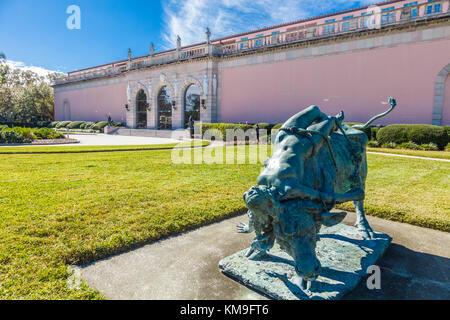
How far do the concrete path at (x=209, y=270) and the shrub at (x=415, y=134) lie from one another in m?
13.4

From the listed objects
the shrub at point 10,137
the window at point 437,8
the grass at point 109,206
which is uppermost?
the window at point 437,8

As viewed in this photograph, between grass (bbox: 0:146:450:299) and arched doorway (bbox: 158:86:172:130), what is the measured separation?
23113 millimetres

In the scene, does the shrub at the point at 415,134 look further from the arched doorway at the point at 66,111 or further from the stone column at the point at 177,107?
the arched doorway at the point at 66,111

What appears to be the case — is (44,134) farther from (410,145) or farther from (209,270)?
(410,145)

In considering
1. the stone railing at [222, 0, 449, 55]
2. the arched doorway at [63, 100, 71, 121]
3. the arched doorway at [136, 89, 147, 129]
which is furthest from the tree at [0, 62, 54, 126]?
the stone railing at [222, 0, 449, 55]

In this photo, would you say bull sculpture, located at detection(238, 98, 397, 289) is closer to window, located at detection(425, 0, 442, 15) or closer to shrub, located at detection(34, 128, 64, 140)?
window, located at detection(425, 0, 442, 15)

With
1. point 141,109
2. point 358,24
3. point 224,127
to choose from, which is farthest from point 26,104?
point 358,24

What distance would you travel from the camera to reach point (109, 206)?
4.95m

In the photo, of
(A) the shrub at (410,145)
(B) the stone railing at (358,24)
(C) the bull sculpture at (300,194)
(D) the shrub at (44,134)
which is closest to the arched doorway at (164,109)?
(B) the stone railing at (358,24)

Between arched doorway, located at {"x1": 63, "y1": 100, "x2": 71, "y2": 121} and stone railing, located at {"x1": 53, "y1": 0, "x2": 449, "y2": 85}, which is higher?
stone railing, located at {"x1": 53, "y1": 0, "x2": 449, "y2": 85}

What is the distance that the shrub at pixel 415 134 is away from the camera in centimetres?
1448

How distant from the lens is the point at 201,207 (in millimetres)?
4973

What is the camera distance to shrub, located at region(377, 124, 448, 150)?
1448 cm

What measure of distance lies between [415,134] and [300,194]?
1651cm
